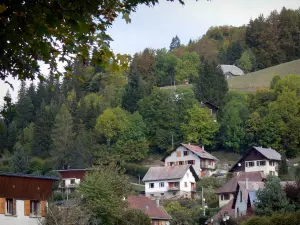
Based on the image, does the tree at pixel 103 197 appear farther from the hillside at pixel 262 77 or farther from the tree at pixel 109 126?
the hillside at pixel 262 77

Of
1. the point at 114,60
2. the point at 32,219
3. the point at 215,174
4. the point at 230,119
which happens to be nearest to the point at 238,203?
the point at 32,219

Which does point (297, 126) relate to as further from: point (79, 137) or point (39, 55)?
point (39, 55)

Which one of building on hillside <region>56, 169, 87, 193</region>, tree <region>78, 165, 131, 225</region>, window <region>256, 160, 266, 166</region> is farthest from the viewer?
window <region>256, 160, 266, 166</region>

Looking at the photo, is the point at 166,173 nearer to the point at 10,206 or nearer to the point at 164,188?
the point at 164,188

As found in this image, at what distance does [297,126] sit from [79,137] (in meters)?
32.4

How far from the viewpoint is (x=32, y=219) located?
3859cm

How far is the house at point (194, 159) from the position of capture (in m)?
106

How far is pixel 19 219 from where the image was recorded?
37.9 meters

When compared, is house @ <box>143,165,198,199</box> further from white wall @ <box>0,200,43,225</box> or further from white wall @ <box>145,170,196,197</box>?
white wall @ <box>0,200,43,225</box>

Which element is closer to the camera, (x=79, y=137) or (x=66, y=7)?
(x=66, y=7)

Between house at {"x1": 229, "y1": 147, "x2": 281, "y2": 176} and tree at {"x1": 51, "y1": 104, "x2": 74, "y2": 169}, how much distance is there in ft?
91.3

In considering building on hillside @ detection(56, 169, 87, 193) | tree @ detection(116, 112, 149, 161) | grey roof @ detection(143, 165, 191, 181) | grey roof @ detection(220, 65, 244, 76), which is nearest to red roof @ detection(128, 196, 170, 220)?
building on hillside @ detection(56, 169, 87, 193)

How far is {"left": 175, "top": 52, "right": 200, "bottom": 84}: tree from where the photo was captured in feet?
567

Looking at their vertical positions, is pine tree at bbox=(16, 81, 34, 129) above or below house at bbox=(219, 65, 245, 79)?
below
